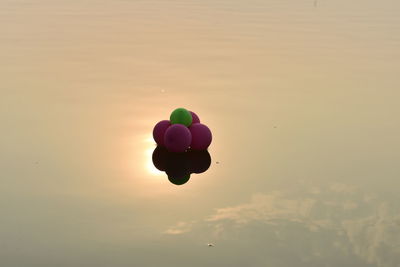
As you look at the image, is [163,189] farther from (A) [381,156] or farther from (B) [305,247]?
(A) [381,156]

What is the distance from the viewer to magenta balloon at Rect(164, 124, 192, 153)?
9945 millimetres

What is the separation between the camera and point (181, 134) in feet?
32.7

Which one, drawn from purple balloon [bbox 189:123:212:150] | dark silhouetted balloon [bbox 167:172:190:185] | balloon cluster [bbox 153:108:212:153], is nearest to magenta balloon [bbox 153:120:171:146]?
balloon cluster [bbox 153:108:212:153]

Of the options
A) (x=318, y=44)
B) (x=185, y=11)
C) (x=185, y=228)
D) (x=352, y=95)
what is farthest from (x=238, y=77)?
(x=185, y=11)

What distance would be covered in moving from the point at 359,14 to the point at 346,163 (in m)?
13.2

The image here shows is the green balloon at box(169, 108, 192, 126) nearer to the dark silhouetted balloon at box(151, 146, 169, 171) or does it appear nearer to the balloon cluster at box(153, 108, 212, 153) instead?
the balloon cluster at box(153, 108, 212, 153)

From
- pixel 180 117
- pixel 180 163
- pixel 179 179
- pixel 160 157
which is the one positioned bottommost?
pixel 179 179

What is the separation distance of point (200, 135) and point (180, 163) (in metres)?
0.51

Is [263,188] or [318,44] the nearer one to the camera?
[263,188]

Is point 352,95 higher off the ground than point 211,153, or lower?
higher

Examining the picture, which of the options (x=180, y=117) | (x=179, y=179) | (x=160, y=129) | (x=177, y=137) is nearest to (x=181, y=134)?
(x=177, y=137)

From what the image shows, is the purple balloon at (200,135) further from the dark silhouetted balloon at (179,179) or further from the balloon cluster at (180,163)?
the dark silhouetted balloon at (179,179)

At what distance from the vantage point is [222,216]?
8.39 m

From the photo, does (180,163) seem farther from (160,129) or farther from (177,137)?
(160,129)
